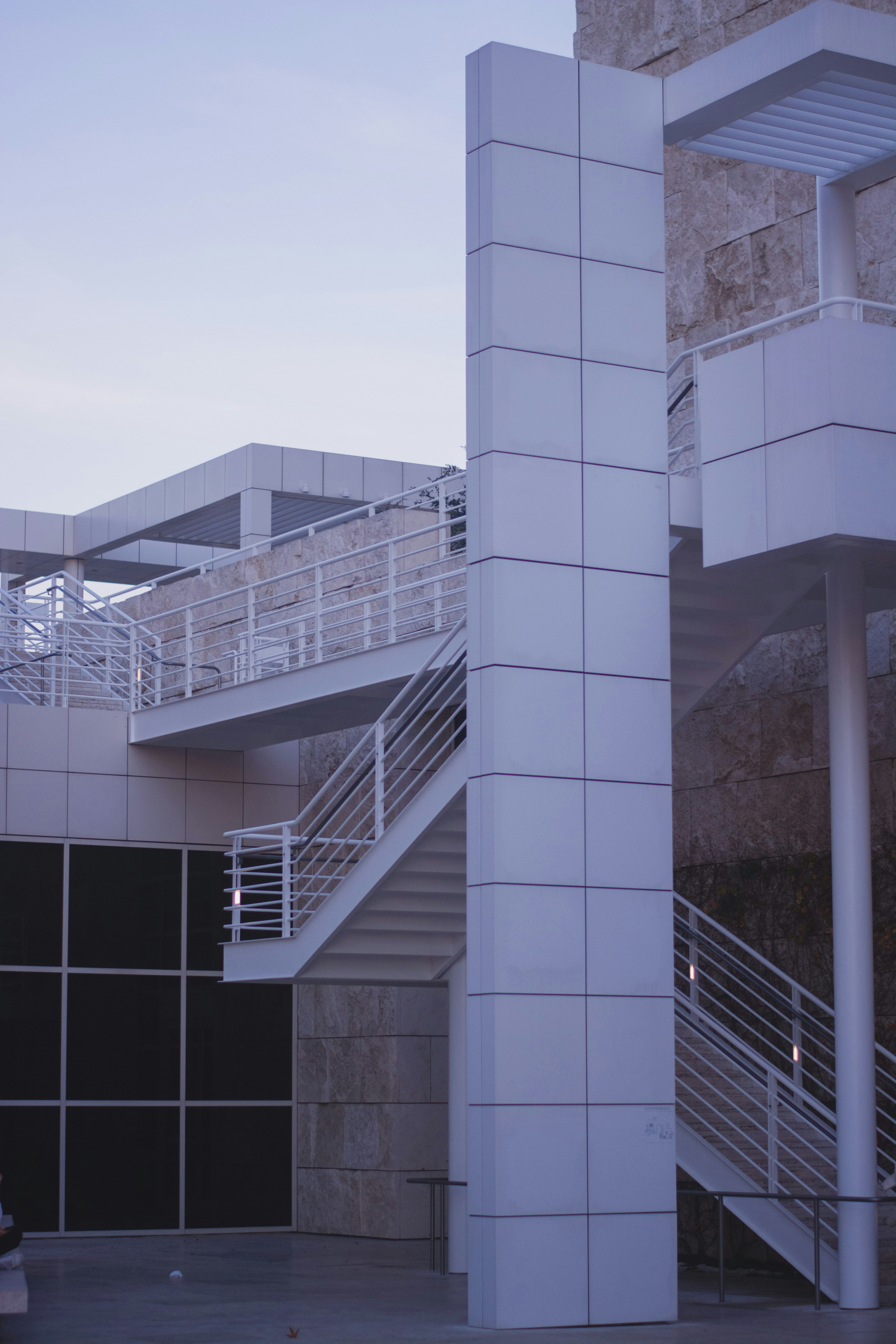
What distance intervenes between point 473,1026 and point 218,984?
941cm

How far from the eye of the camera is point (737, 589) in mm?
13297

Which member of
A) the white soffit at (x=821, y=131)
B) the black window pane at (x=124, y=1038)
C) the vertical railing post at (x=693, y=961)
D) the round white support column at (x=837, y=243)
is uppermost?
the white soffit at (x=821, y=131)

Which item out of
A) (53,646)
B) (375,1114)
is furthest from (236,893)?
(53,646)

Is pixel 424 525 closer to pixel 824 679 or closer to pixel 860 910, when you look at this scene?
pixel 824 679

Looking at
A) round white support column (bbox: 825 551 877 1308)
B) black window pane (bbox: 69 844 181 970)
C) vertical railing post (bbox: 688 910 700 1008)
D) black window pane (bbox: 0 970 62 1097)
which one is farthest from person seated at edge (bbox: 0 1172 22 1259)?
black window pane (bbox: 69 844 181 970)

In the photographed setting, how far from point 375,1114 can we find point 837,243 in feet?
35.2

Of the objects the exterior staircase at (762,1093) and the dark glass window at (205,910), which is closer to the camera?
the exterior staircase at (762,1093)

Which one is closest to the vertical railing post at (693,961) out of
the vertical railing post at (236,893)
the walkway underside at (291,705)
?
the walkway underside at (291,705)

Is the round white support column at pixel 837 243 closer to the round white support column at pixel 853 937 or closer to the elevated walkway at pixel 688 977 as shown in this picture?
the round white support column at pixel 853 937

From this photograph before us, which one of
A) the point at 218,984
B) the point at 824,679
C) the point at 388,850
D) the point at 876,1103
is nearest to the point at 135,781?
the point at 218,984

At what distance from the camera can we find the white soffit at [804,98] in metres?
11.8

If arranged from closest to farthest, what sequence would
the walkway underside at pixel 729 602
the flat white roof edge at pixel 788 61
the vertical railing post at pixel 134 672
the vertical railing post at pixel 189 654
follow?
the flat white roof edge at pixel 788 61, the walkway underside at pixel 729 602, the vertical railing post at pixel 189 654, the vertical railing post at pixel 134 672

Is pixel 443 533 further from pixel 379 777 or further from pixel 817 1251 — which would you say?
pixel 817 1251

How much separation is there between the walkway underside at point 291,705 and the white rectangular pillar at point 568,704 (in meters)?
4.00
